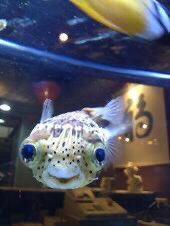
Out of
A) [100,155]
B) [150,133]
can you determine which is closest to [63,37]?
[150,133]

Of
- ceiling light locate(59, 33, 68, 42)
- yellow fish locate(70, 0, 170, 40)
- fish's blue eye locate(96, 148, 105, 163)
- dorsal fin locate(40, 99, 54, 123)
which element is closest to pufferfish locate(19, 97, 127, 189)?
fish's blue eye locate(96, 148, 105, 163)

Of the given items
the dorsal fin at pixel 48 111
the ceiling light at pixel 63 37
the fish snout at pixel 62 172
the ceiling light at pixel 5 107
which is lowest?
the fish snout at pixel 62 172

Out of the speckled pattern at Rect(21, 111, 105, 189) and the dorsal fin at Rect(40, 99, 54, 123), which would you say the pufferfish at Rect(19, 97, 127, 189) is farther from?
the dorsal fin at Rect(40, 99, 54, 123)

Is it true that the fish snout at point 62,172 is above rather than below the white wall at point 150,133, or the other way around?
below

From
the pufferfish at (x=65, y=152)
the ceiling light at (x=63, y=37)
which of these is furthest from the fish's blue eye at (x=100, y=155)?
the ceiling light at (x=63, y=37)

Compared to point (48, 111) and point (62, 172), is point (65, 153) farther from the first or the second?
point (48, 111)

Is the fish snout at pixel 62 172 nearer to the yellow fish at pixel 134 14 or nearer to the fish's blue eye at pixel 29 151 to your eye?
the fish's blue eye at pixel 29 151

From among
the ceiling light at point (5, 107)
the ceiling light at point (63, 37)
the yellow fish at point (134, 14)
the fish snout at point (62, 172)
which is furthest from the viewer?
the ceiling light at point (63, 37)

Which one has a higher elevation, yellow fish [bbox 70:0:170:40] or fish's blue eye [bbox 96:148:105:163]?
yellow fish [bbox 70:0:170:40]

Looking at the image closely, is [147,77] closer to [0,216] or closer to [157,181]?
[157,181]

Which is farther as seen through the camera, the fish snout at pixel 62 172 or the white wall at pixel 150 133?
the white wall at pixel 150 133
